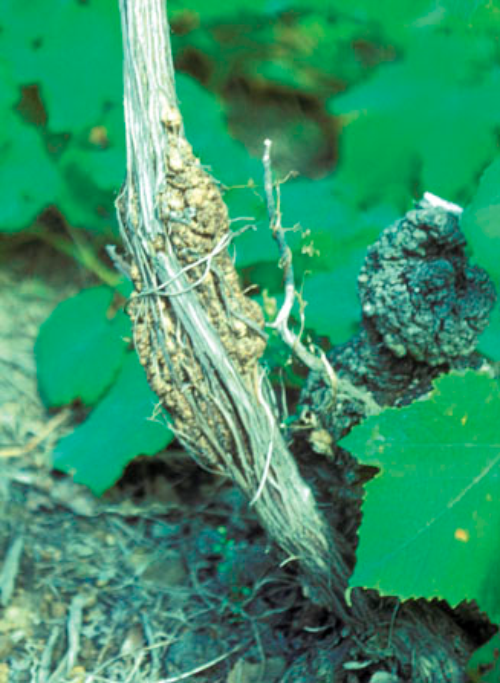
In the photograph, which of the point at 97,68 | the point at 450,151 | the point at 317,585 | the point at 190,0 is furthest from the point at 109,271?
the point at 317,585

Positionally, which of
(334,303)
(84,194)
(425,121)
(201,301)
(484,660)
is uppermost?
(84,194)

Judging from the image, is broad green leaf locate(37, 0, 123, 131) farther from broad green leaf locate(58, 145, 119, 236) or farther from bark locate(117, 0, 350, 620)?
bark locate(117, 0, 350, 620)

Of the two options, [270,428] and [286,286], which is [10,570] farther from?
[286,286]

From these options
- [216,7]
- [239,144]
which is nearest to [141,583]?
[239,144]

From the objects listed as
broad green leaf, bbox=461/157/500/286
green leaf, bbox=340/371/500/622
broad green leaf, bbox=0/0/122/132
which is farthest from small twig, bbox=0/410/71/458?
broad green leaf, bbox=461/157/500/286

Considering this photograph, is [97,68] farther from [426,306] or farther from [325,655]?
[325,655]

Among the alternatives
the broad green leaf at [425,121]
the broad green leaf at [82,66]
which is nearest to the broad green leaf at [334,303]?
the broad green leaf at [425,121]

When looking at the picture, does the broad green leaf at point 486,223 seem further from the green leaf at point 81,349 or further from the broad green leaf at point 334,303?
the green leaf at point 81,349

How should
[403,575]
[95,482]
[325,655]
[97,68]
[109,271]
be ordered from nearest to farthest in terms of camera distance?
1. [403,575]
2. [325,655]
3. [95,482]
4. [97,68]
5. [109,271]
